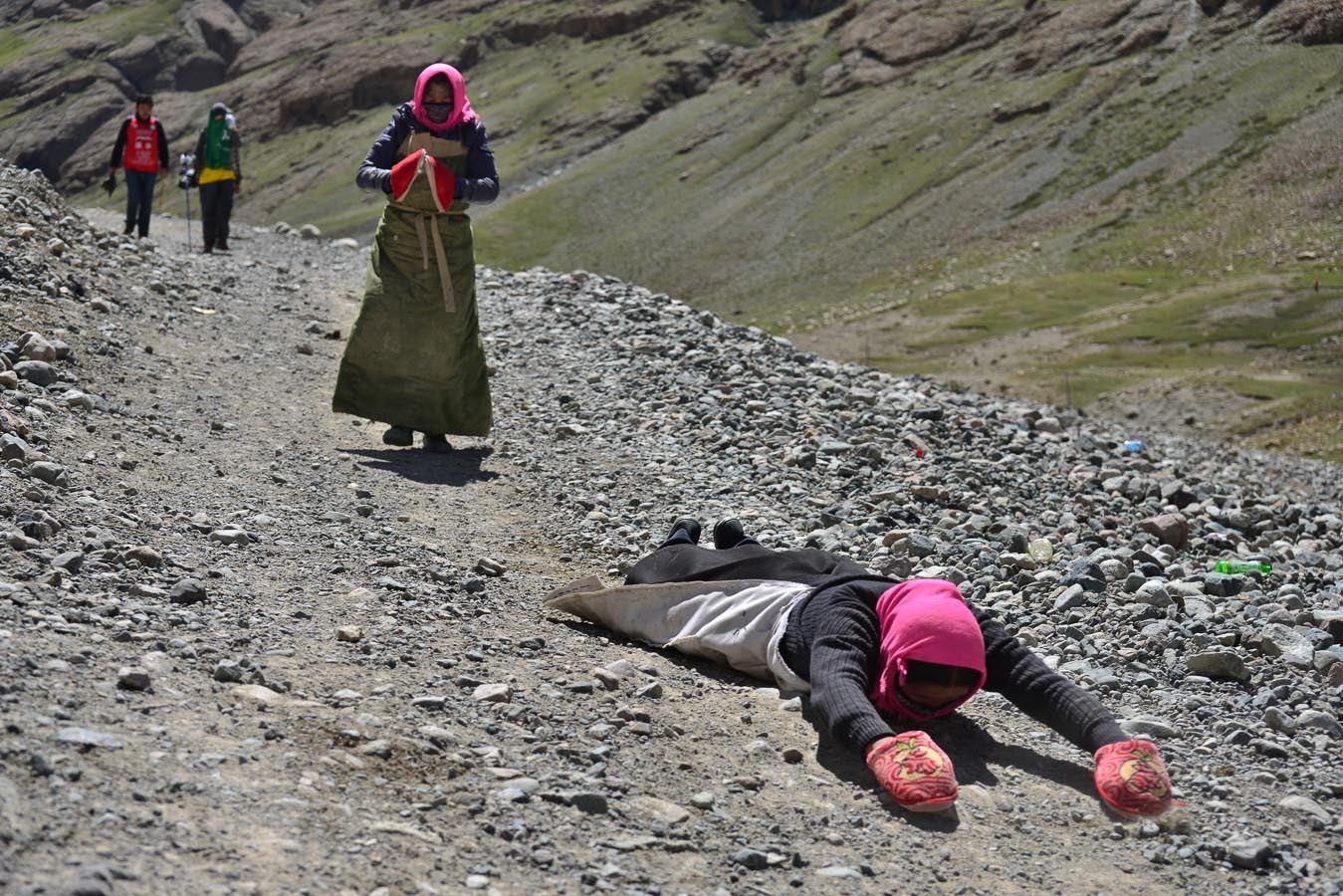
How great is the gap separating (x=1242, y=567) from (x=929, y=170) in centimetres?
7475

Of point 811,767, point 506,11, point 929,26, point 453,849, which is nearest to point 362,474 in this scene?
point 811,767

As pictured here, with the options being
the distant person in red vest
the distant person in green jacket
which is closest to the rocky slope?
the distant person in red vest

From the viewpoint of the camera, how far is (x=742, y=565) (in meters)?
6.29

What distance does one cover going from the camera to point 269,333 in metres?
14.4

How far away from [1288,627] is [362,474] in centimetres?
558

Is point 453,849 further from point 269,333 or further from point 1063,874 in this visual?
point 269,333

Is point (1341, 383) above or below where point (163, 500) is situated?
below

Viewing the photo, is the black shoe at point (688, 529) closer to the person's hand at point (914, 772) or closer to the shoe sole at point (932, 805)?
the person's hand at point (914, 772)

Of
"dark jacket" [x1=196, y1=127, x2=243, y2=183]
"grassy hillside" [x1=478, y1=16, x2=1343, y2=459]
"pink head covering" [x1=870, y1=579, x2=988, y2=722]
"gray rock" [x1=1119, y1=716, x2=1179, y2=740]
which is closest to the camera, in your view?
"pink head covering" [x1=870, y1=579, x2=988, y2=722]

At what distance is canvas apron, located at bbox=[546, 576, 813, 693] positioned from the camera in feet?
19.5

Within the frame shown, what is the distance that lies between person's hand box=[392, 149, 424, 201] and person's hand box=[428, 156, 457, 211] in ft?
0.35

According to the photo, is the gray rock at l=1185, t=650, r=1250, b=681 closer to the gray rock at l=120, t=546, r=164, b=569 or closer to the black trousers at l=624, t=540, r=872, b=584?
the black trousers at l=624, t=540, r=872, b=584

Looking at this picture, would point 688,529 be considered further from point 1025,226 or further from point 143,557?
point 1025,226

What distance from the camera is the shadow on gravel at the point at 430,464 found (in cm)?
968
